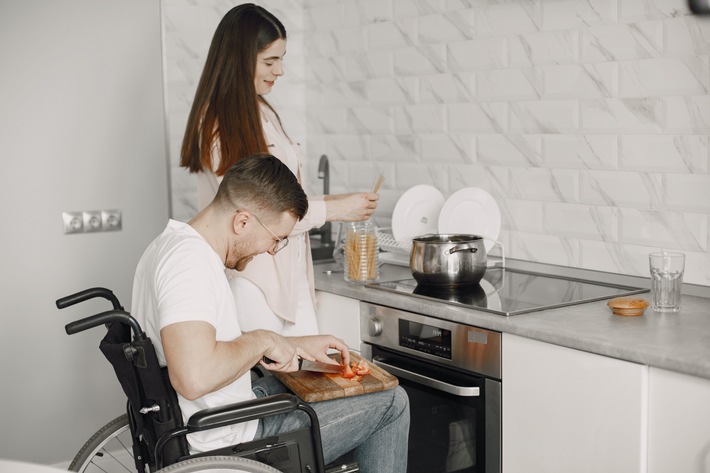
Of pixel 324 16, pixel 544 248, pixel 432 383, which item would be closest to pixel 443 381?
pixel 432 383

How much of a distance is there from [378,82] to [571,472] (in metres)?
1.92

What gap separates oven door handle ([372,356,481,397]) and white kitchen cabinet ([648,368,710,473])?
1.78 feet

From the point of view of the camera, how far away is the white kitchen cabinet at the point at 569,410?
76.0 inches

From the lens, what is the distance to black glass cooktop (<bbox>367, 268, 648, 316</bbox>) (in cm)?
238

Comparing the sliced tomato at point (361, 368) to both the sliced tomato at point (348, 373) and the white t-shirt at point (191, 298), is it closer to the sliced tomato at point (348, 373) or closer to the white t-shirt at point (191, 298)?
the sliced tomato at point (348, 373)

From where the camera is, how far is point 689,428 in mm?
1829

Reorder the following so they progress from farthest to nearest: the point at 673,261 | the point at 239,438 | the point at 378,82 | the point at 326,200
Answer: the point at 378,82, the point at 326,200, the point at 673,261, the point at 239,438

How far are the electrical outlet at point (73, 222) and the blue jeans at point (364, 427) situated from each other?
1.41 m

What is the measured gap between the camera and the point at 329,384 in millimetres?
2139

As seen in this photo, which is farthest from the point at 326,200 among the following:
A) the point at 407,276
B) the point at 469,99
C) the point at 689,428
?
the point at 689,428

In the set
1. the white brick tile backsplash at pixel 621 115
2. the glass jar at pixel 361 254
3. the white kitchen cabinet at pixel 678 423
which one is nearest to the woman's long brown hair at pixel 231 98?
the glass jar at pixel 361 254

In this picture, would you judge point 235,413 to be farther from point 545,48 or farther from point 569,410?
point 545,48

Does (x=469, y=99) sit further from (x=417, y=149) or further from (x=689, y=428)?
(x=689, y=428)

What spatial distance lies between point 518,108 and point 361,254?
28.5 inches
